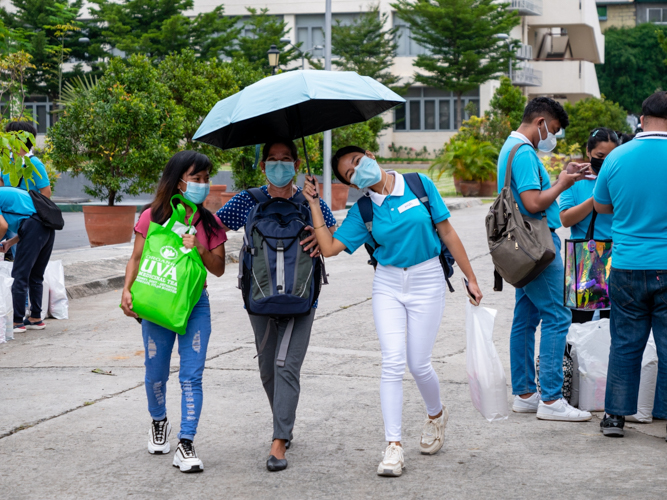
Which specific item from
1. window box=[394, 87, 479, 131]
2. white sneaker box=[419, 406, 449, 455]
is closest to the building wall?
window box=[394, 87, 479, 131]

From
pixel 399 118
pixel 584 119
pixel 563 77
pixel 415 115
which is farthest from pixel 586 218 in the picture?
pixel 563 77

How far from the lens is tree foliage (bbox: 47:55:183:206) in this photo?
1459 cm

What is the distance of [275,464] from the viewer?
4.27m

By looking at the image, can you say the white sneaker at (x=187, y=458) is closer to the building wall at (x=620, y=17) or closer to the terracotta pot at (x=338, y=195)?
the terracotta pot at (x=338, y=195)

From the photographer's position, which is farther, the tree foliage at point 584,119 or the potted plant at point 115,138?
the tree foliage at point 584,119

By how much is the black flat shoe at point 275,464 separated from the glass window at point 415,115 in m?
49.3

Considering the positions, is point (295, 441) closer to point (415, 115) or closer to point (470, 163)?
point (470, 163)

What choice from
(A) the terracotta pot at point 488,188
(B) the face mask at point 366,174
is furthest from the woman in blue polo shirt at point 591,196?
(A) the terracotta pot at point 488,188

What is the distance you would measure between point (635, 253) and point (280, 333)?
1.91 m

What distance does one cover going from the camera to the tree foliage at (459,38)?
149 feet

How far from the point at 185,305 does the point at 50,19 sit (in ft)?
136

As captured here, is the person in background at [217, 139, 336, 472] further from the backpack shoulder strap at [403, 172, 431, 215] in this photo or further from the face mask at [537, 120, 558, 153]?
the face mask at [537, 120, 558, 153]

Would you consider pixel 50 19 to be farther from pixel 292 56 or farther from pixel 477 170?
pixel 477 170

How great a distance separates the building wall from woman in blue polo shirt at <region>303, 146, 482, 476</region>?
77.0 meters
